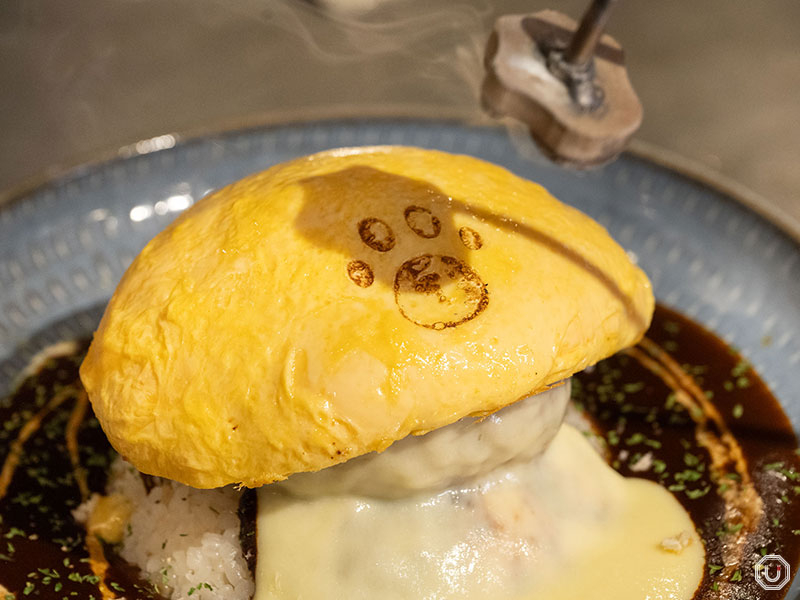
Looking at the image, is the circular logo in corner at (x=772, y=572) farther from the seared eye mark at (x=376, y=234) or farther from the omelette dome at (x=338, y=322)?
the seared eye mark at (x=376, y=234)

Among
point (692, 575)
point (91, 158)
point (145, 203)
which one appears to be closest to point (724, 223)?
point (692, 575)

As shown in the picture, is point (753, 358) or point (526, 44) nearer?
point (526, 44)

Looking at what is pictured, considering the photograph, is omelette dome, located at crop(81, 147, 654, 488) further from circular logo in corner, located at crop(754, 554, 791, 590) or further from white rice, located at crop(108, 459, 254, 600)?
circular logo in corner, located at crop(754, 554, 791, 590)

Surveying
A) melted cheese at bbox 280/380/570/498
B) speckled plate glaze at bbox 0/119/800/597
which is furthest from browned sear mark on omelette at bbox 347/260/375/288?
speckled plate glaze at bbox 0/119/800/597

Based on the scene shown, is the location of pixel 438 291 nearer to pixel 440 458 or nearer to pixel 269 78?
pixel 440 458

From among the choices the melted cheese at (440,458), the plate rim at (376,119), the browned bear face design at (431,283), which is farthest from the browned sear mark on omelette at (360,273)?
the plate rim at (376,119)

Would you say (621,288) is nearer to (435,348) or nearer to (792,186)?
(435,348)
